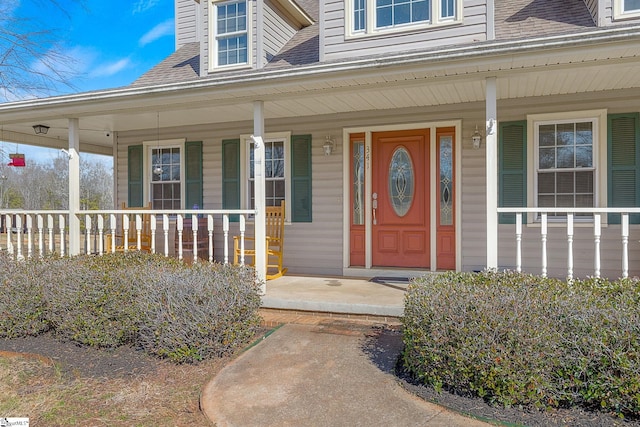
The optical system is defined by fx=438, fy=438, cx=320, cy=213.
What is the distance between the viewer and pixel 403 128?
6.28 meters

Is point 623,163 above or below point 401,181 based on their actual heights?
above

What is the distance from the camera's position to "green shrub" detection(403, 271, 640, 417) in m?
2.45

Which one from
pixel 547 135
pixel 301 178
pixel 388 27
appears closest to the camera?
pixel 547 135

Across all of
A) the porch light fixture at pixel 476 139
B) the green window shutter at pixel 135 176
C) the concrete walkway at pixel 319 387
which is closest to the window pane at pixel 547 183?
the porch light fixture at pixel 476 139

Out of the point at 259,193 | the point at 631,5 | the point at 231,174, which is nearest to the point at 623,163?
the point at 631,5

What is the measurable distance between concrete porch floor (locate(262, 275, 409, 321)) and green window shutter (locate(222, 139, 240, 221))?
182 cm

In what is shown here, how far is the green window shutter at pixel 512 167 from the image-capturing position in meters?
5.62

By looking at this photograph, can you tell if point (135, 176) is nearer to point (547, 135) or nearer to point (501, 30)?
point (501, 30)

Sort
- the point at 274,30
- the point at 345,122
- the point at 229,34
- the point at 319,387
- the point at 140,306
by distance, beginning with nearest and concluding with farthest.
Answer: the point at 319,387 → the point at 140,306 → the point at 345,122 → the point at 229,34 → the point at 274,30

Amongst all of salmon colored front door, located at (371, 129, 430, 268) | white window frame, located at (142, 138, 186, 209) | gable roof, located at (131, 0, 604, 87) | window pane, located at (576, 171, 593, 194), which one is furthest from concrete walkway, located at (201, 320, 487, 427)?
white window frame, located at (142, 138, 186, 209)

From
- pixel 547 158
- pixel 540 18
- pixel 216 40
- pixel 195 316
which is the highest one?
pixel 216 40

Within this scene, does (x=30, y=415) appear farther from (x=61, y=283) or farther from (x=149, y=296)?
(x=61, y=283)

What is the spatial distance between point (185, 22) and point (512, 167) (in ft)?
23.2

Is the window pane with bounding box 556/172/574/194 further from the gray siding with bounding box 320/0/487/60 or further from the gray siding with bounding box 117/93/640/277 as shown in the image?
the gray siding with bounding box 320/0/487/60
